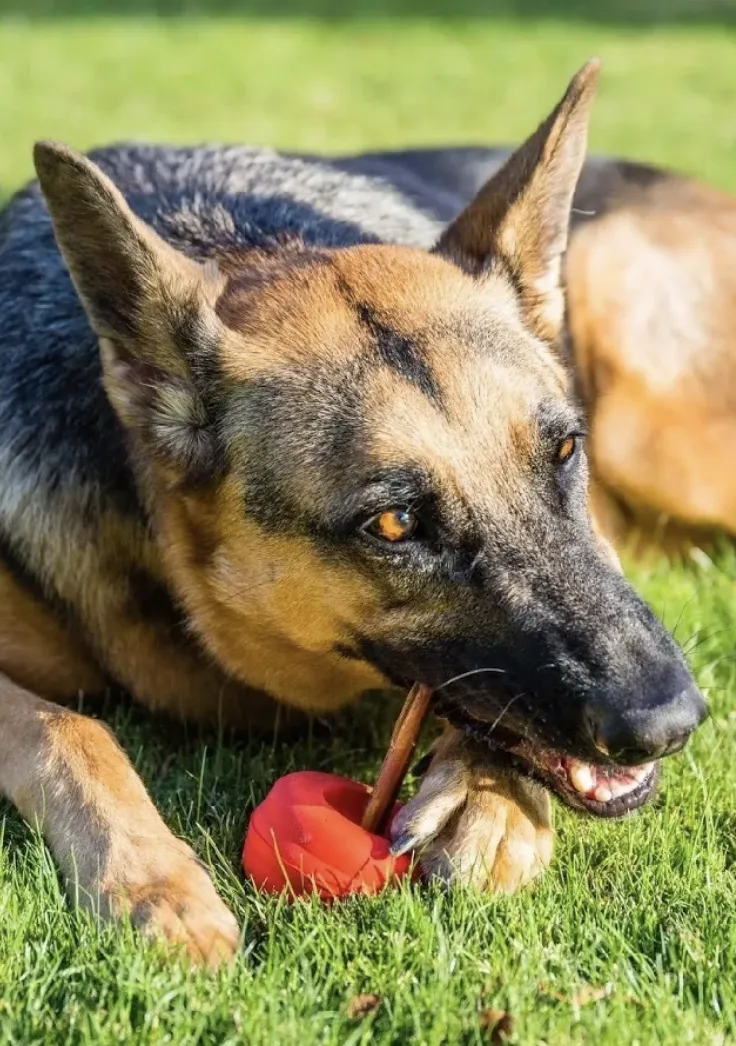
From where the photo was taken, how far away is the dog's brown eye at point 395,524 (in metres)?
3.30

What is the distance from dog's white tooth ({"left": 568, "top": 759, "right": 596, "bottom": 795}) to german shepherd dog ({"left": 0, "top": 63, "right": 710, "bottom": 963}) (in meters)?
0.01

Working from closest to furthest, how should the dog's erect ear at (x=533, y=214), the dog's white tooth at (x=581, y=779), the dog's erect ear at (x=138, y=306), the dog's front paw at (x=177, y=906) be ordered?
the dog's front paw at (x=177, y=906) < the dog's white tooth at (x=581, y=779) < the dog's erect ear at (x=138, y=306) < the dog's erect ear at (x=533, y=214)

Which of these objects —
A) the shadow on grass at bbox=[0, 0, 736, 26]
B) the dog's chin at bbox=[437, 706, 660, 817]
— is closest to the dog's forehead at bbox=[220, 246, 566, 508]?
the dog's chin at bbox=[437, 706, 660, 817]

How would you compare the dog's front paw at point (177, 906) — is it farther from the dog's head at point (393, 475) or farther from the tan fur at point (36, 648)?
the tan fur at point (36, 648)

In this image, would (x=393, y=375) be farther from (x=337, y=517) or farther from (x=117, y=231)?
(x=117, y=231)

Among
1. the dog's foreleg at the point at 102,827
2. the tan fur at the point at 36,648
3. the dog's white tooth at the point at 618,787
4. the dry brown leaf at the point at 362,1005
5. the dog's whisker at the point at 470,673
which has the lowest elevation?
the tan fur at the point at 36,648

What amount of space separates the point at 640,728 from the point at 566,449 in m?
0.88

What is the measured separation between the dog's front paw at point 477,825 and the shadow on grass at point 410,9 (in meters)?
16.9

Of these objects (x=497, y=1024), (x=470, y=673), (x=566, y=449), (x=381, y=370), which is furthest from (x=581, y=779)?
(x=381, y=370)

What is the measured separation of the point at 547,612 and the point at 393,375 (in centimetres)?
75

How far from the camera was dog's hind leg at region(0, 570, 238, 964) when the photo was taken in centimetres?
296

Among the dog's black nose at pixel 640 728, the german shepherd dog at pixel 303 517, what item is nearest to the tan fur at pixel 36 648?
the german shepherd dog at pixel 303 517

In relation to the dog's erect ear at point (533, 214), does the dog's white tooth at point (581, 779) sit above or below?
below

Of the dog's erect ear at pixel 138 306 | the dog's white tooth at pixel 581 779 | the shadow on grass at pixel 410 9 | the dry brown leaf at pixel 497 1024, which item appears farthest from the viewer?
the shadow on grass at pixel 410 9
